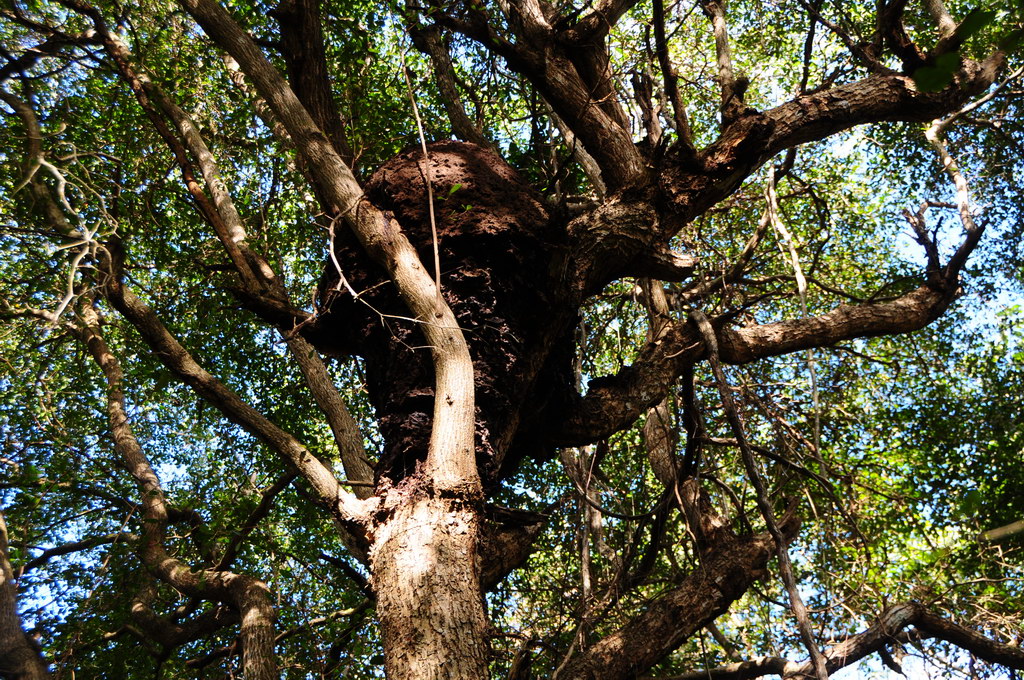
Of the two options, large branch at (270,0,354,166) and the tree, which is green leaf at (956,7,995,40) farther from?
large branch at (270,0,354,166)

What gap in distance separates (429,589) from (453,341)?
1.06 m

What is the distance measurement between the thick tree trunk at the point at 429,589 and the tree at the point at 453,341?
0.01 metres

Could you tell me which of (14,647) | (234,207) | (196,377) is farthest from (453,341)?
(14,647)

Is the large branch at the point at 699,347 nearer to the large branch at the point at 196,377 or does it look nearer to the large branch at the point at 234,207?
the large branch at the point at 234,207

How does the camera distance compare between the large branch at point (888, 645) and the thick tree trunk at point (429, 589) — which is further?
the large branch at point (888, 645)

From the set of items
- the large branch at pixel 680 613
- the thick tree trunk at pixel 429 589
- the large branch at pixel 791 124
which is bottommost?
the thick tree trunk at pixel 429 589

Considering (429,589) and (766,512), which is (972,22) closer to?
(429,589)

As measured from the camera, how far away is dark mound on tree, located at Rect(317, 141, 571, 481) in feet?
11.8

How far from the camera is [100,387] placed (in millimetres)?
7273

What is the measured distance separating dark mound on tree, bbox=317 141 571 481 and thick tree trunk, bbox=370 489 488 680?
16.5 inches

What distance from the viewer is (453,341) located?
3.31m

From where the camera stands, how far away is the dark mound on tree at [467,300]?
359 centimetres

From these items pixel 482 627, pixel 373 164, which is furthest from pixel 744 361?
pixel 373 164

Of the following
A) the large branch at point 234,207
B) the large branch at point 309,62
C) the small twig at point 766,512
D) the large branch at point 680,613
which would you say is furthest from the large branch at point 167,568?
the small twig at point 766,512
